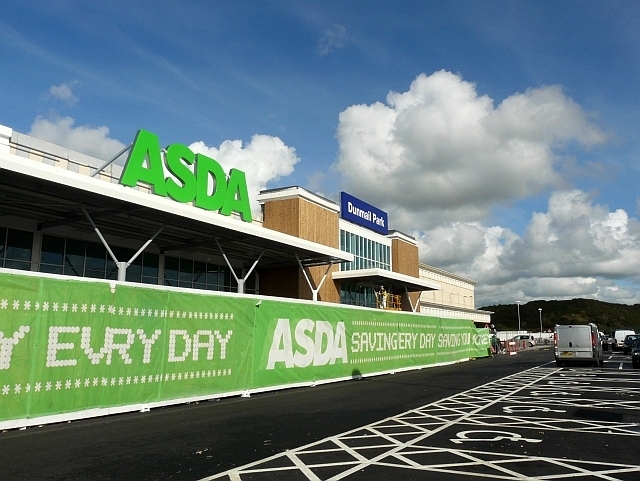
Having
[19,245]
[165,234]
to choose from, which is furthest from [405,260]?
[19,245]

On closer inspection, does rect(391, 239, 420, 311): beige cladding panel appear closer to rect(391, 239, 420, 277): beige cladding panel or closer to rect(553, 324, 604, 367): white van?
rect(391, 239, 420, 277): beige cladding panel

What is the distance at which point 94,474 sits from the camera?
6.73 m

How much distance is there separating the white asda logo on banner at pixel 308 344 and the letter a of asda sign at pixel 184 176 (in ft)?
25.4

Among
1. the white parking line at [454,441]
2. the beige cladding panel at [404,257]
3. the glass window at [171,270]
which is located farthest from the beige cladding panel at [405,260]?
the white parking line at [454,441]

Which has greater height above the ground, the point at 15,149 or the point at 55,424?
the point at 15,149

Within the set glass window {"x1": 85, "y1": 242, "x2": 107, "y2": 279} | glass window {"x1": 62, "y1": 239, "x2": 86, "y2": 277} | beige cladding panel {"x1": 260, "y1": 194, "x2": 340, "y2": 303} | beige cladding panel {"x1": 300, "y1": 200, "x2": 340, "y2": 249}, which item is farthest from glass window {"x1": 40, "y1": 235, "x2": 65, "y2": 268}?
beige cladding panel {"x1": 300, "y1": 200, "x2": 340, "y2": 249}

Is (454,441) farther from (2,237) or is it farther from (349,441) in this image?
(2,237)

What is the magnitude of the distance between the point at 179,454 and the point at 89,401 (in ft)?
14.1

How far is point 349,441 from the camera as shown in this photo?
880 cm

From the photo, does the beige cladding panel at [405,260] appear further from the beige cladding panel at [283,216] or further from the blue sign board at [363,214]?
the beige cladding panel at [283,216]

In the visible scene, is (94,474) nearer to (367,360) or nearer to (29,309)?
(29,309)

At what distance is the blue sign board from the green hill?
109341 mm

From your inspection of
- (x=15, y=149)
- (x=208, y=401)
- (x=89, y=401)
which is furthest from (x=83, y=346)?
(x=15, y=149)

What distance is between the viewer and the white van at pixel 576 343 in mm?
27781
